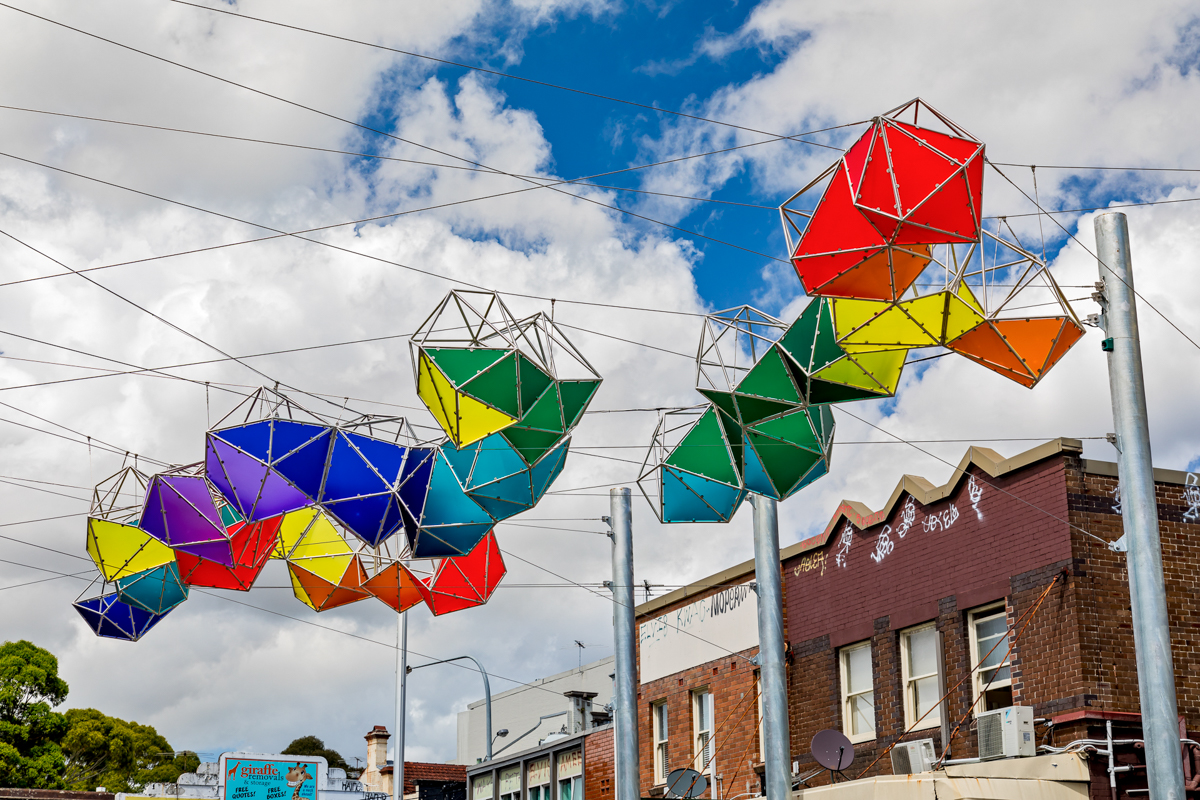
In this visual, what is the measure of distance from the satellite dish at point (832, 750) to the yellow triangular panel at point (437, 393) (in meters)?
10.0

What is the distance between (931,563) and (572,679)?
39.6m

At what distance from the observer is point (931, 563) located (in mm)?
20234

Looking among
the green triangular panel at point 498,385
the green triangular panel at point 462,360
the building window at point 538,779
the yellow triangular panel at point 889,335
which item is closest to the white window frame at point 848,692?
the yellow triangular panel at point 889,335

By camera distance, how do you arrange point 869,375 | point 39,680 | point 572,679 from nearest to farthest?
1. point 869,375
2. point 39,680
3. point 572,679

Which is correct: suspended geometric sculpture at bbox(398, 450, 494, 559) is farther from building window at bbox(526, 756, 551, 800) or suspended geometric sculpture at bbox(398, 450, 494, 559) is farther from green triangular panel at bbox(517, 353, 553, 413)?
building window at bbox(526, 756, 551, 800)

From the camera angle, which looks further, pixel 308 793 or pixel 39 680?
pixel 39 680

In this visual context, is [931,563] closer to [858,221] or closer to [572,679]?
[858,221]

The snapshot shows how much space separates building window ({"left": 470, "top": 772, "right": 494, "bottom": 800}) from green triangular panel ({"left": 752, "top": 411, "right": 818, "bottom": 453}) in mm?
25480

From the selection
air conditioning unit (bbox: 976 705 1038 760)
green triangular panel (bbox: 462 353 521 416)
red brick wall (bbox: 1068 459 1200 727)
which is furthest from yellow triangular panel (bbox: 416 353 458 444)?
red brick wall (bbox: 1068 459 1200 727)

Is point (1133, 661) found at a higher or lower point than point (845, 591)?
lower

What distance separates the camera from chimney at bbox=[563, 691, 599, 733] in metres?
33.5

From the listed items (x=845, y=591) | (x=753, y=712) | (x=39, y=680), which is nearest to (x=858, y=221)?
(x=845, y=591)

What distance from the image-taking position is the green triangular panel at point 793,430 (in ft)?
42.1

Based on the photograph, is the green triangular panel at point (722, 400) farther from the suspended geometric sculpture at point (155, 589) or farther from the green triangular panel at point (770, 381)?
the suspended geometric sculpture at point (155, 589)
